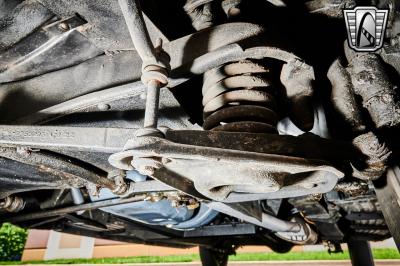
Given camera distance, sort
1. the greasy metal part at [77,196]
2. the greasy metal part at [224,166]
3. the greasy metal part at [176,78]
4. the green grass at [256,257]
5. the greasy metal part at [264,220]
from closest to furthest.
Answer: the greasy metal part at [224,166], the greasy metal part at [176,78], the greasy metal part at [264,220], the greasy metal part at [77,196], the green grass at [256,257]

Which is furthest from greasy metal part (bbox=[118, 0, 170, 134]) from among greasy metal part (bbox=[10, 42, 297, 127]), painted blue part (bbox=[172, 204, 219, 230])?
painted blue part (bbox=[172, 204, 219, 230])

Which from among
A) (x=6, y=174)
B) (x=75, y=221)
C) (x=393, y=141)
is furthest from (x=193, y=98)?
(x=75, y=221)

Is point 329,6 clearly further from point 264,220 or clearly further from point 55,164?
point 264,220

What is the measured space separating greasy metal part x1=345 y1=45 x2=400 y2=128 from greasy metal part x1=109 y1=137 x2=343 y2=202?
274mm

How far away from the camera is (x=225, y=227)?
251 centimetres

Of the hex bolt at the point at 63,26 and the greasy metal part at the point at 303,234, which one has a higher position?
the hex bolt at the point at 63,26

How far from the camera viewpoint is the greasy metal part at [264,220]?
4.58ft

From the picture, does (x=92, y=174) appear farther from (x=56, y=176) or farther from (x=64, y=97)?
(x=64, y=97)

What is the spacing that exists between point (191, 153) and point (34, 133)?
50cm

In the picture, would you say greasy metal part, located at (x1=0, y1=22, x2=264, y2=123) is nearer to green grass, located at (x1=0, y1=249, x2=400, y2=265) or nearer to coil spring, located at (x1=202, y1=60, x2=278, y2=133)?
coil spring, located at (x1=202, y1=60, x2=278, y2=133)

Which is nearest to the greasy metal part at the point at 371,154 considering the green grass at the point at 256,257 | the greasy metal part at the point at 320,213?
the greasy metal part at the point at 320,213

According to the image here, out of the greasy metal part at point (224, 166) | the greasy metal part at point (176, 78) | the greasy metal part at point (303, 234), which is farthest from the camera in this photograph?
the greasy metal part at point (303, 234)

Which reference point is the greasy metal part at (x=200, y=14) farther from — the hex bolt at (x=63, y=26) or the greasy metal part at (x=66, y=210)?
the greasy metal part at (x=66, y=210)

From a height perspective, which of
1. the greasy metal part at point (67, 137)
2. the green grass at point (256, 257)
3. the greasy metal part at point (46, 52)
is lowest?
the greasy metal part at point (67, 137)
